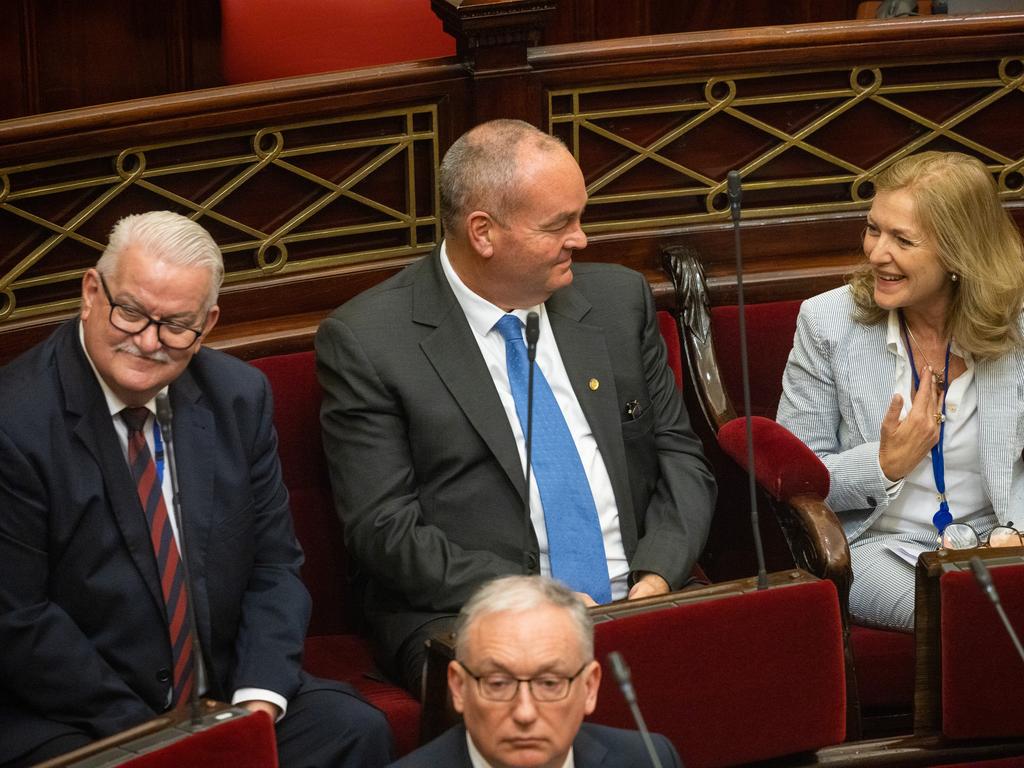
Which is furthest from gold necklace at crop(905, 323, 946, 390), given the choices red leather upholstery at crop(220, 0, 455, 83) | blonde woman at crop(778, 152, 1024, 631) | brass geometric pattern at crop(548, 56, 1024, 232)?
red leather upholstery at crop(220, 0, 455, 83)

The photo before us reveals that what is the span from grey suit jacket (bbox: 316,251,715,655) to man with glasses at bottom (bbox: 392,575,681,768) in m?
0.51

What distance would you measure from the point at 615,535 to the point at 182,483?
23.7 inches

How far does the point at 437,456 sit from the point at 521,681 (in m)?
0.67

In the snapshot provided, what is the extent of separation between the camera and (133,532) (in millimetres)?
1673

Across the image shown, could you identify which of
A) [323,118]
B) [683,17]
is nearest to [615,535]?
[323,118]

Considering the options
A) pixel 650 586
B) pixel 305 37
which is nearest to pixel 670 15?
pixel 305 37

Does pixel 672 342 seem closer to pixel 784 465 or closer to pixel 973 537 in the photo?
pixel 784 465

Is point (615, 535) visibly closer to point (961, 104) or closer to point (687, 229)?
point (687, 229)

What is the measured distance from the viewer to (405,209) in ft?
7.66

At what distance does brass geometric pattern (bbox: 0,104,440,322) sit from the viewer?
209cm

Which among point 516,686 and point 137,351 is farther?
point 137,351

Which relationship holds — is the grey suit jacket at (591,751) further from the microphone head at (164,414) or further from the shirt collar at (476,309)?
the shirt collar at (476,309)

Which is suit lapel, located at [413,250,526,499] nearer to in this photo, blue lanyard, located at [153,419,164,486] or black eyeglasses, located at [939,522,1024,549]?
blue lanyard, located at [153,419,164,486]

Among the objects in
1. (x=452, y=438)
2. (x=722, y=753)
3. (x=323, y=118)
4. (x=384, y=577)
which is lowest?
(x=722, y=753)
